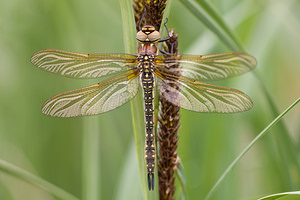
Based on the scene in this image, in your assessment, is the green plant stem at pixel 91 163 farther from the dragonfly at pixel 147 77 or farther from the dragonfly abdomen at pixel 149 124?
the dragonfly abdomen at pixel 149 124

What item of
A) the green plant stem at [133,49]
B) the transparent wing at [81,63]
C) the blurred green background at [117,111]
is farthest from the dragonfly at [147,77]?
the blurred green background at [117,111]

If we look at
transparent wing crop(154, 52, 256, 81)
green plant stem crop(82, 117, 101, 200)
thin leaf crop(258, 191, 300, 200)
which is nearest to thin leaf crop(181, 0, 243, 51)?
transparent wing crop(154, 52, 256, 81)

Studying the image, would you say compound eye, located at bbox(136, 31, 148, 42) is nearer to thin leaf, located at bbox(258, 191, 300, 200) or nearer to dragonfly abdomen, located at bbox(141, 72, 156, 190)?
dragonfly abdomen, located at bbox(141, 72, 156, 190)

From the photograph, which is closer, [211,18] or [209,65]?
[211,18]

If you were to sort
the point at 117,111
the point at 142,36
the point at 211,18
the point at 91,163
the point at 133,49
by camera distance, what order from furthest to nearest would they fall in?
the point at 117,111
the point at 91,163
the point at 142,36
the point at 211,18
the point at 133,49

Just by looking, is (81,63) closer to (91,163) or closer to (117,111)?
(91,163)

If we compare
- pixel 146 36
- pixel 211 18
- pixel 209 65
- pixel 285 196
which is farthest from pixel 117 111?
pixel 285 196

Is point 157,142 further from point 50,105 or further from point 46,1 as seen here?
point 46,1
